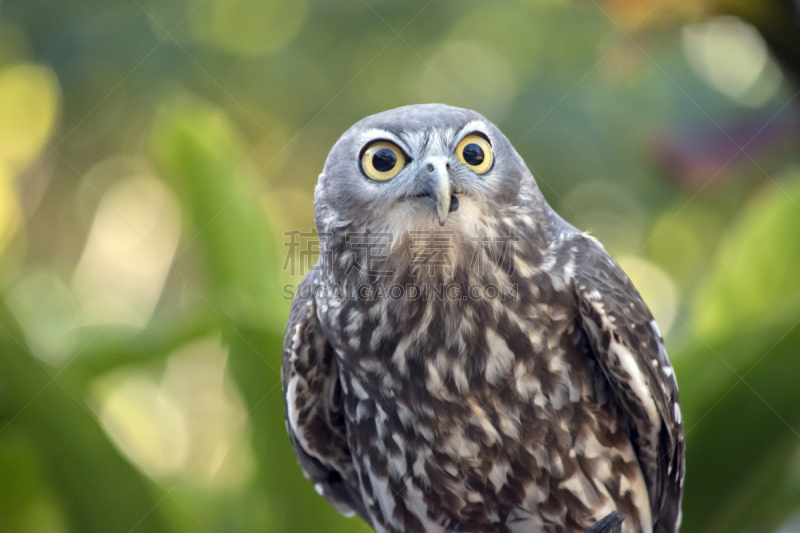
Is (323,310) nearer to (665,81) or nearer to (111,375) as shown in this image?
(111,375)

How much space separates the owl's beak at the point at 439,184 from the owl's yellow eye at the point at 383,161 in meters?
0.20

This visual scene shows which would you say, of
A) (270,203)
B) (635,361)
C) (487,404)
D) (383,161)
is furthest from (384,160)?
(270,203)

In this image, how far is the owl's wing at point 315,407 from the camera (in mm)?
3412

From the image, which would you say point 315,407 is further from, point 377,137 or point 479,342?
point 377,137

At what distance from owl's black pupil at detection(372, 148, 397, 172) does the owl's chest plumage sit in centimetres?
54

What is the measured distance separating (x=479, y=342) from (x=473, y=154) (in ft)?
2.53

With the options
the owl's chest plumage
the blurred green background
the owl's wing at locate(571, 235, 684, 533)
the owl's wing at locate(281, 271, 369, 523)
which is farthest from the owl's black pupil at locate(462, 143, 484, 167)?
the blurred green background

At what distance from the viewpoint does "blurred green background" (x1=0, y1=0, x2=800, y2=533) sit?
403 centimetres

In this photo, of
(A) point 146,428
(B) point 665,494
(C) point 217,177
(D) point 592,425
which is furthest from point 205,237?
(B) point 665,494

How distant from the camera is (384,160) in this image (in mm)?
2777

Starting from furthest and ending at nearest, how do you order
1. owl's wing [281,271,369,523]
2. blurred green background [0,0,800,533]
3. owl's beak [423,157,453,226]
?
1. blurred green background [0,0,800,533]
2. owl's wing [281,271,369,523]
3. owl's beak [423,157,453,226]

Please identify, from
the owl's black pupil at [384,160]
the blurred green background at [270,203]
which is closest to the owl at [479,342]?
the owl's black pupil at [384,160]

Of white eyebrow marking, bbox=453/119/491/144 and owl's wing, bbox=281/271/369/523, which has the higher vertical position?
white eyebrow marking, bbox=453/119/491/144

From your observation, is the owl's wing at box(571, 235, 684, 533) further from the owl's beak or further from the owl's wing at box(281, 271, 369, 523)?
the owl's wing at box(281, 271, 369, 523)
